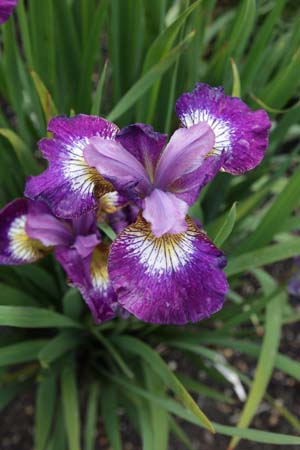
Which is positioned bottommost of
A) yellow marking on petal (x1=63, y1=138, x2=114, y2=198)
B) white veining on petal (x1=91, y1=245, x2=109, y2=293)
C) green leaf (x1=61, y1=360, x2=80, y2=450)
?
green leaf (x1=61, y1=360, x2=80, y2=450)

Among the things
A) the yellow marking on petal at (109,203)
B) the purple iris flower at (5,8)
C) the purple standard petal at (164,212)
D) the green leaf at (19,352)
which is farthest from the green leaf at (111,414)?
the purple iris flower at (5,8)

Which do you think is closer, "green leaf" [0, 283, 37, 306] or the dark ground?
"green leaf" [0, 283, 37, 306]

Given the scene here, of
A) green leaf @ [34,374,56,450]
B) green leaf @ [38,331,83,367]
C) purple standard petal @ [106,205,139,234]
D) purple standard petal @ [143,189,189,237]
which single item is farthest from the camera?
green leaf @ [34,374,56,450]

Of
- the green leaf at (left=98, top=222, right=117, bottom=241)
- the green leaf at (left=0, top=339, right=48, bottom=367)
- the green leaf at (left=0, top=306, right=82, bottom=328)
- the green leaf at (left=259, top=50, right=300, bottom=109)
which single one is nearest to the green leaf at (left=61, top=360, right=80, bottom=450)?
the green leaf at (left=0, top=339, right=48, bottom=367)

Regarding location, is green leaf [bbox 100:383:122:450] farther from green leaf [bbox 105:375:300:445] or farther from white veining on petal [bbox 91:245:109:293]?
white veining on petal [bbox 91:245:109:293]

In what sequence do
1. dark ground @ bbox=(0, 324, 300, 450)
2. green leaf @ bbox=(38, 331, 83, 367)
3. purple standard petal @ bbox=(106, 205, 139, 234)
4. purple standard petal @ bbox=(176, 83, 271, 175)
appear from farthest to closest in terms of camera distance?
dark ground @ bbox=(0, 324, 300, 450), green leaf @ bbox=(38, 331, 83, 367), purple standard petal @ bbox=(106, 205, 139, 234), purple standard petal @ bbox=(176, 83, 271, 175)

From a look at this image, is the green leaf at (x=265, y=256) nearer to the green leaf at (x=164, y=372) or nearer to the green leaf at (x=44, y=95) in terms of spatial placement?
the green leaf at (x=164, y=372)

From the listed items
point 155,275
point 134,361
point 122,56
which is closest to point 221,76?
point 122,56

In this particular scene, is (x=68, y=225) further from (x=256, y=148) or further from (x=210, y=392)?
(x=210, y=392)
